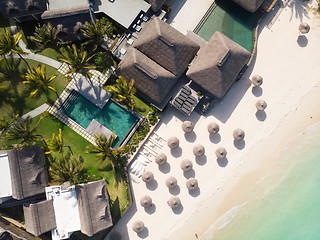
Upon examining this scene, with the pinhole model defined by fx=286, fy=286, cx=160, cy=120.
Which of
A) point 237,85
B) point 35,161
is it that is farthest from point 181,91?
point 35,161

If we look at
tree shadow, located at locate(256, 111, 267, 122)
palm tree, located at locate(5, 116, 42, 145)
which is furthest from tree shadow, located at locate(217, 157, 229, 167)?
palm tree, located at locate(5, 116, 42, 145)

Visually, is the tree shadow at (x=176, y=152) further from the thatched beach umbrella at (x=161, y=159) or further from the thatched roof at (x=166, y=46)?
the thatched roof at (x=166, y=46)

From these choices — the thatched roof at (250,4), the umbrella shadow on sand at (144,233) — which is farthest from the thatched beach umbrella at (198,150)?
the thatched roof at (250,4)

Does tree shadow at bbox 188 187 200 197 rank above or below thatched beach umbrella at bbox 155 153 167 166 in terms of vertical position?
below

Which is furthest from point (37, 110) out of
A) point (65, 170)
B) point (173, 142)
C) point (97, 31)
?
point (173, 142)

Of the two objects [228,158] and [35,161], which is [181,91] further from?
[35,161]

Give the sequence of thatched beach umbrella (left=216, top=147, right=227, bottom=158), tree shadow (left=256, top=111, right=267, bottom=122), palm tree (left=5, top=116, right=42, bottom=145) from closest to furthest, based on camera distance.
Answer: palm tree (left=5, top=116, right=42, bottom=145), thatched beach umbrella (left=216, top=147, right=227, bottom=158), tree shadow (left=256, top=111, right=267, bottom=122)

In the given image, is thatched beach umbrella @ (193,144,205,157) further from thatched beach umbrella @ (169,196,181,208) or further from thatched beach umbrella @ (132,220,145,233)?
thatched beach umbrella @ (132,220,145,233)
